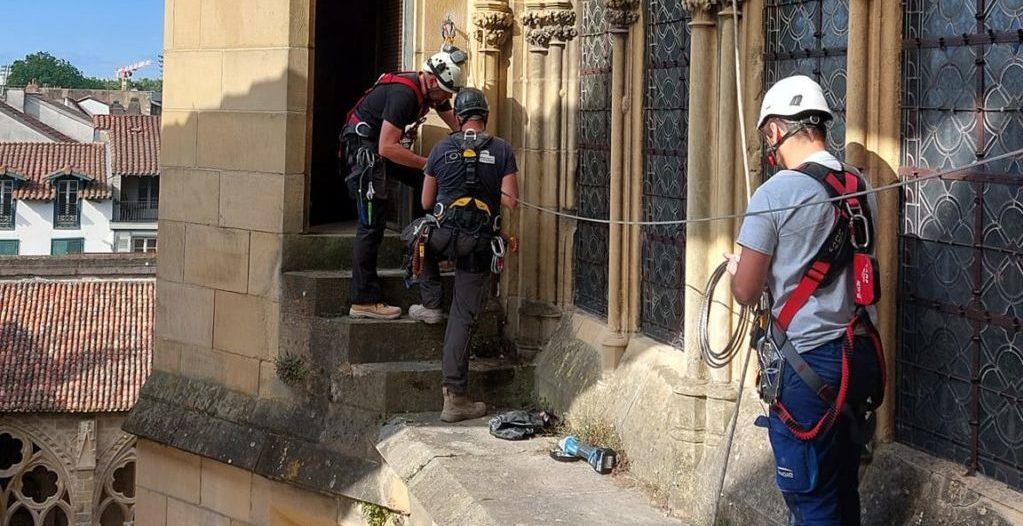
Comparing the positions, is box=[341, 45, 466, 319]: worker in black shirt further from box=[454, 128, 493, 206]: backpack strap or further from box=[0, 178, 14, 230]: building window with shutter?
box=[0, 178, 14, 230]: building window with shutter

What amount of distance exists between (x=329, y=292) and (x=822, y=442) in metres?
4.15

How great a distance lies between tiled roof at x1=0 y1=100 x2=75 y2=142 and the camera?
53.2m

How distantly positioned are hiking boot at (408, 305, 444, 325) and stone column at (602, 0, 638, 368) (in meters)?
1.09

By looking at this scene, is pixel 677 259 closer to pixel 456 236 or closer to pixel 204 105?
pixel 456 236

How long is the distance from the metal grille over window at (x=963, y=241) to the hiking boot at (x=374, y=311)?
356cm

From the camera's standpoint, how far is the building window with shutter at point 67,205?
50.1 meters

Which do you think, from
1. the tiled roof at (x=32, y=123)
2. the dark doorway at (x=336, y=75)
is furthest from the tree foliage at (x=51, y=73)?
the dark doorway at (x=336, y=75)

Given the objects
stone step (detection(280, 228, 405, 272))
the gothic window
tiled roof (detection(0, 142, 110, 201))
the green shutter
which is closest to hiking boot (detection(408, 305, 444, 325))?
stone step (detection(280, 228, 405, 272))

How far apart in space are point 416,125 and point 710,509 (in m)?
3.32

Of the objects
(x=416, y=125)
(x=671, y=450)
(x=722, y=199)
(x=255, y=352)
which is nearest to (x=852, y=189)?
(x=722, y=199)

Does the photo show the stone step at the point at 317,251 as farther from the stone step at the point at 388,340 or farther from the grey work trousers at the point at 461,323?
the grey work trousers at the point at 461,323

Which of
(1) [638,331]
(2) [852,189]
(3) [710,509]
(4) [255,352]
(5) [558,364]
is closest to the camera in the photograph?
(2) [852,189]

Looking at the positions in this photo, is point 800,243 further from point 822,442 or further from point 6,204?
point 6,204

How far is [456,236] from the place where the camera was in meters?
7.11
